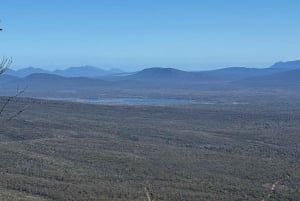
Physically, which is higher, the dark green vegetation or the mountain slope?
the mountain slope

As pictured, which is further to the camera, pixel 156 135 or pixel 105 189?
pixel 156 135

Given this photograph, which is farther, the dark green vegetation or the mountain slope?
the mountain slope

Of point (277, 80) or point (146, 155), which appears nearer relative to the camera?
point (146, 155)

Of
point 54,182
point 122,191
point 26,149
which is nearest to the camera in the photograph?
point 122,191

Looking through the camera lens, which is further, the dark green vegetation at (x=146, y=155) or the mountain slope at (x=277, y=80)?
the mountain slope at (x=277, y=80)

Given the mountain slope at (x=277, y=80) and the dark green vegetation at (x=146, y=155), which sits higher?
the mountain slope at (x=277, y=80)

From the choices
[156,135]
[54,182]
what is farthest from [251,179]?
[156,135]

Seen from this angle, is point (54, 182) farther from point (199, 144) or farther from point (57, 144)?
point (199, 144)

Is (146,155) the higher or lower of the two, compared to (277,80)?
lower
